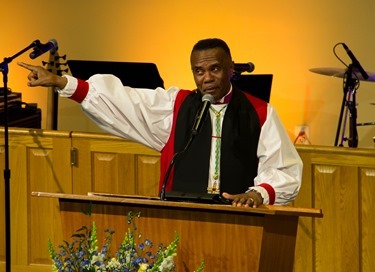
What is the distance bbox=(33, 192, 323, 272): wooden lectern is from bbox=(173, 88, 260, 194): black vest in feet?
2.57

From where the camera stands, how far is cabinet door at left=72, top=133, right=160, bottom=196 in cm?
665

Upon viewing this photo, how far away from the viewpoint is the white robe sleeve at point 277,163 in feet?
15.0

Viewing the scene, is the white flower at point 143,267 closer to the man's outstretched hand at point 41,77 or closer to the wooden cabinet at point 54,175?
the man's outstretched hand at point 41,77

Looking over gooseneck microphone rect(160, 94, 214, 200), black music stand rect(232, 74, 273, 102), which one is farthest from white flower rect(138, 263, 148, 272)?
black music stand rect(232, 74, 273, 102)

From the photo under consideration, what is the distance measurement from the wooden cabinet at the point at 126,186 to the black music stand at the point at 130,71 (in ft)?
3.77

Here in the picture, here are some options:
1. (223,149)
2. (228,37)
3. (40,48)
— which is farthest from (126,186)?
(228,37)

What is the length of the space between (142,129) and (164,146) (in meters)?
0.15

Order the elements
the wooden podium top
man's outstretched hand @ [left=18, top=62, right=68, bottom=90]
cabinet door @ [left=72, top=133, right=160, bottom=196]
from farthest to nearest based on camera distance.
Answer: cabinet door @ [left=72, top=133, right=160, bottom=196] → man's outstretched hand @ [left=18, top=62, right=68, bottom=90] → the wooden podium top

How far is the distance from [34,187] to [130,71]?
141 centimetres

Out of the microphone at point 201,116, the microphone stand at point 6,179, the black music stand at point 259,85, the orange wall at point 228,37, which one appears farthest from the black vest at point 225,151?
the orange wall at point 228,37

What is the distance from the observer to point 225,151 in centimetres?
490

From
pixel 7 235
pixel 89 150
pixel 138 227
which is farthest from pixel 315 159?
pixel 138 227

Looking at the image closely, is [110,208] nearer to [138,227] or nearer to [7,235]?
[138,227]

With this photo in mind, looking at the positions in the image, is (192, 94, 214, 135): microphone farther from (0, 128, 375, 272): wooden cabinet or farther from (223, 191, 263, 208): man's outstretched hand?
(0, 128, 375, 272): wooden cabinet
